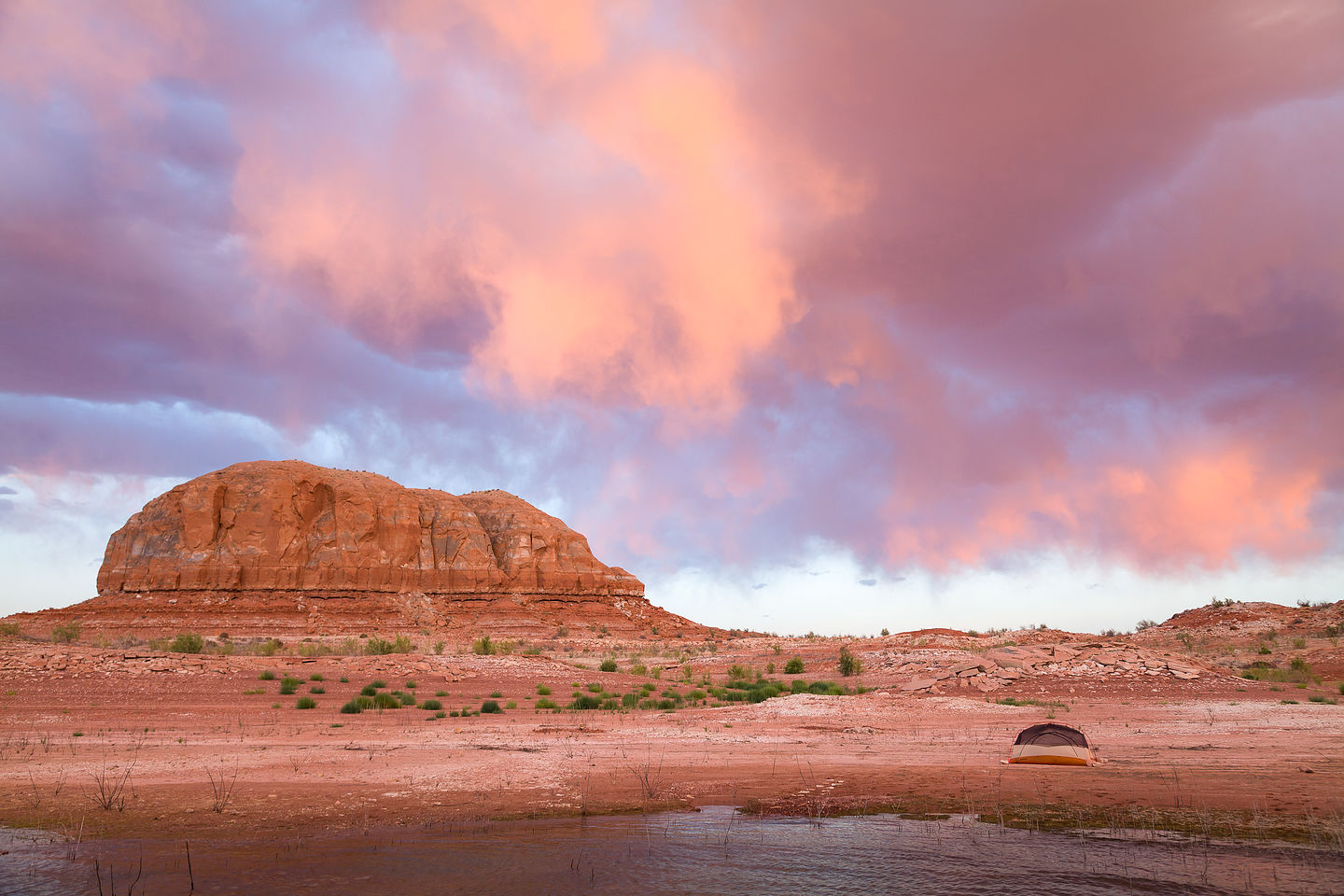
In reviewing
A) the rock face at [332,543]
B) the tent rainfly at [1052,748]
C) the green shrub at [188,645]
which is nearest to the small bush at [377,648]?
the green shrub at [188,645]

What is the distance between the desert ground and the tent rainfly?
0.33 m

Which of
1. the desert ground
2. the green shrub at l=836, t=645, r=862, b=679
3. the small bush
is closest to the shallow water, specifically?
the desert ground

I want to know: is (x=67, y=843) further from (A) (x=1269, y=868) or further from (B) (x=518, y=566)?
(B) (x=518, y=566)

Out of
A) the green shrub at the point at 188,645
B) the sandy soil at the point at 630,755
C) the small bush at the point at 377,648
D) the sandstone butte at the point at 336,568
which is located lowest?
the sandy soil at the point at 630,755

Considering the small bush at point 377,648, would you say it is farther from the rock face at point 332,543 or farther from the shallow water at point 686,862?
the rock face at point 332,543

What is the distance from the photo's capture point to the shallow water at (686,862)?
729 centimetres

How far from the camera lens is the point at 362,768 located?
1338 centimetres

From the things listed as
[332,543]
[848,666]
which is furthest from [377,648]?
[332,543]

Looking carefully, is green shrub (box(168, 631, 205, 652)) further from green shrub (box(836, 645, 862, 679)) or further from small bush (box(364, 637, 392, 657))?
green shrub (box(836, 645, 862, 679))

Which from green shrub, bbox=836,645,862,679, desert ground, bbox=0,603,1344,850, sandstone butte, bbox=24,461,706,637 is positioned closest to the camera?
desert ground, bbox=0,603,1344,850

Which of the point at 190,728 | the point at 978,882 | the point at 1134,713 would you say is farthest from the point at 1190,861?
the point at 190,728

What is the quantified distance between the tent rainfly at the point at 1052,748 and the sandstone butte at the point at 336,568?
5689 cm

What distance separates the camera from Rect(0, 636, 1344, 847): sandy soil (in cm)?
1052

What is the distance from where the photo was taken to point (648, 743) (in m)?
16.5
